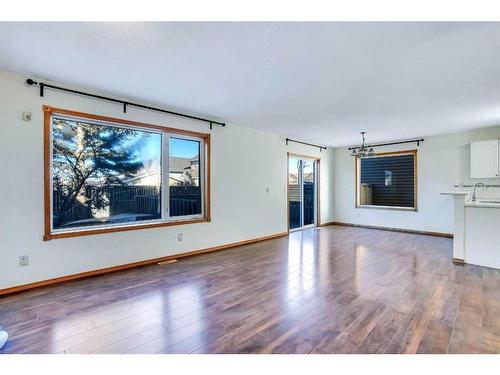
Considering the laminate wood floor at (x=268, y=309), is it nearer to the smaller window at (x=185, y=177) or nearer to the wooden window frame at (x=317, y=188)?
the smaller window at (x=185, y=177)

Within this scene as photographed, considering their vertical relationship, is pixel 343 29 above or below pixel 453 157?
above

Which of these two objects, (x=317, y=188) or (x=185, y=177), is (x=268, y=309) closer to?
(x=185, y=177)

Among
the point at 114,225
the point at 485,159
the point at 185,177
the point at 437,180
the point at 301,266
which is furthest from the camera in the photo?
the point at 437,180

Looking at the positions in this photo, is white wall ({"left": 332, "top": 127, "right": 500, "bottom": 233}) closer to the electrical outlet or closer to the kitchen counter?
the kitchen counter

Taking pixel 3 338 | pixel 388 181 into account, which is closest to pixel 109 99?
pixel 3 338

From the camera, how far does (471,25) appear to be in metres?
2.05

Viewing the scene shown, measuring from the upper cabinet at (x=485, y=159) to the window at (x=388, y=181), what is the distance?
49.1 inches

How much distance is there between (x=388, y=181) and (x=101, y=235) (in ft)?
23.4

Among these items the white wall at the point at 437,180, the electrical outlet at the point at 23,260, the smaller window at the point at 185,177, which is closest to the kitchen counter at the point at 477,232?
the white wall at the point at 437,180

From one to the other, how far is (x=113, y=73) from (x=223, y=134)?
95.7 inches

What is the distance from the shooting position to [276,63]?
2697 mm

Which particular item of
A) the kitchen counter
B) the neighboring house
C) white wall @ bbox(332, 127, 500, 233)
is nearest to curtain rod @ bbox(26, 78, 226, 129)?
the neighboring house

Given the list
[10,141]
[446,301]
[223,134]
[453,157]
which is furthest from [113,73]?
[453,157]
